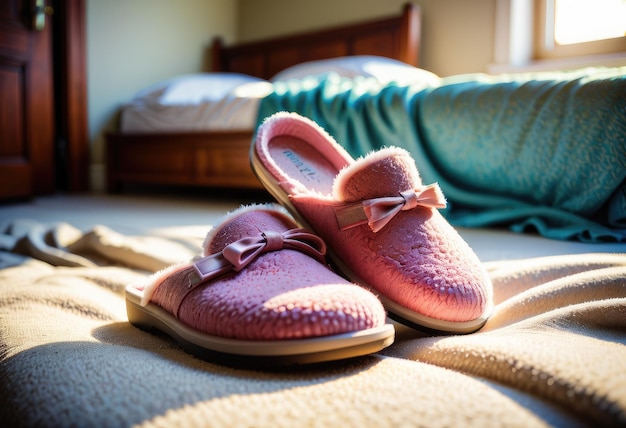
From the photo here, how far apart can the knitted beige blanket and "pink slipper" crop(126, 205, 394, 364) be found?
0.07 feet

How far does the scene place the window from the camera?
221 centimetres

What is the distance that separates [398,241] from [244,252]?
161 millimetres

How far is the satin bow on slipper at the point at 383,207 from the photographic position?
531mm

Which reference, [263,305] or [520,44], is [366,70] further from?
[263,305]

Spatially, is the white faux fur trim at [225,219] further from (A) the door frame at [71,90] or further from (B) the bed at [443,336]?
(A) the door frame at [71,90]

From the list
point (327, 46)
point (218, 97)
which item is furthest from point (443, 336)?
point (327, 46)

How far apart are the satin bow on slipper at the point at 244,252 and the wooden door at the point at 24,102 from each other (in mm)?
2013

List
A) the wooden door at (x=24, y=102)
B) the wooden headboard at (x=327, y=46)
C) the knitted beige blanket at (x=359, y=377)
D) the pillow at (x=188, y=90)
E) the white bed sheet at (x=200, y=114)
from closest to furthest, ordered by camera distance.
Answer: the knitted beige blanket at (x=359, y=377) < the white bed sheet at (x=200, y=114) < the wooden door at (x=24, y=102) < the pillow at (x=188, y=90) < the wooden headboard at (x=327, y=46)

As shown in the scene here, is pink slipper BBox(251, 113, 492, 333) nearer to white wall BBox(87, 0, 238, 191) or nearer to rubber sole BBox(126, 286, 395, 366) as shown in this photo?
rubber sole BBox(126, 286, 395, 366)

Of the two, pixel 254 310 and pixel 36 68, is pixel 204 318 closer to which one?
pixel 254 310

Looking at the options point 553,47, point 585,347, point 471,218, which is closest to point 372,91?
point 471,218

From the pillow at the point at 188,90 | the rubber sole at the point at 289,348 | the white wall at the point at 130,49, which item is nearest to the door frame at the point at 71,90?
the white wall at the point at 130,49

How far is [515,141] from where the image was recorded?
4.04ft

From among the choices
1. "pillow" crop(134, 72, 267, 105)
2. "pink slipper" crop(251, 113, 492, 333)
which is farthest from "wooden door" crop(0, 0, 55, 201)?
"pink slipper" crop(251, 113, 492, 333)
